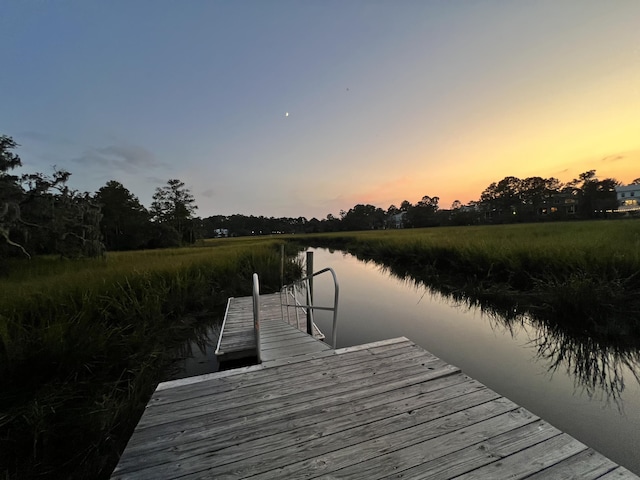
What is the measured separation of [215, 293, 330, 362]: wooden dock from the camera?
12.9ft

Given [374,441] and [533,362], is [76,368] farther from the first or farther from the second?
[533,362]

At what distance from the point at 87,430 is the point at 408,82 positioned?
50.9 ft

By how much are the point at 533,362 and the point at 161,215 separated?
46.3m

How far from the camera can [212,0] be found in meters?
8.52

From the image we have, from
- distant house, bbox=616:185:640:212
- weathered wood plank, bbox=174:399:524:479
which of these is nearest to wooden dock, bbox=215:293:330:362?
weathered wood plank, bbox=174:399:524:479

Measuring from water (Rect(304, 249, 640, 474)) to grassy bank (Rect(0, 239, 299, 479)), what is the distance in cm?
374

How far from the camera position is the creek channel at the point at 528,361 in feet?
9.49

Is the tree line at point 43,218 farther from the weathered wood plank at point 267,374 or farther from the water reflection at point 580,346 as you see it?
the water reflection at point 580,346

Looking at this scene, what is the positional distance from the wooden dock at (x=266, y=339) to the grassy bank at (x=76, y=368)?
3.58ft

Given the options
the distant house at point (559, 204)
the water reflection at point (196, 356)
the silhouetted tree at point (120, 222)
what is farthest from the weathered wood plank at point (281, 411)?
the distant house at point (559, 204)

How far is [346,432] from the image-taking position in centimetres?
194

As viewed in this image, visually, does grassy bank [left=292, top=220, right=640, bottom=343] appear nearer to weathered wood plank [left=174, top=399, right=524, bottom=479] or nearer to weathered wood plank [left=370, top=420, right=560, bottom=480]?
weathered wood plank [left=174, top=399, right=524, bottom=479]

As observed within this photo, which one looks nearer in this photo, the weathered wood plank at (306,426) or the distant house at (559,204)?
the weathered wood plank at (306,426)

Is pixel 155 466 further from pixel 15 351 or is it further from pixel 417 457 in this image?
pixel 15 351
